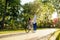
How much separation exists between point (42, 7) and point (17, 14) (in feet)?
56.9

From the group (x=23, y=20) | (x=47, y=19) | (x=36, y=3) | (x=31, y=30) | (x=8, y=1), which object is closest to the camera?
(x=31, y=30)

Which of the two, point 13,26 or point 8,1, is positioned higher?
point 8,1

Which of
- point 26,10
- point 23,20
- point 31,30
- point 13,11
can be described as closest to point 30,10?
point 26,10

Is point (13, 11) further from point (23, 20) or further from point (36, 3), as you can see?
point (36, 3)

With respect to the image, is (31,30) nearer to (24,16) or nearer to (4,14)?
(4,14)

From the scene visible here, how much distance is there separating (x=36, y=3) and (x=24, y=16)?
12238 mm

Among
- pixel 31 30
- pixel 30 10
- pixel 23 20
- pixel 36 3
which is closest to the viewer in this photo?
pixel 31 30

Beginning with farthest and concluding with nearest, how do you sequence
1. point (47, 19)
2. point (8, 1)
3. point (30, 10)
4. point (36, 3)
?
point (47, 19) < point (36, 3) < point (30, 10) < point (8, 1)

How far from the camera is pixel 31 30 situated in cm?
2972

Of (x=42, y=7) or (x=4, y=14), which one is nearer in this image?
(x=4, y=14)

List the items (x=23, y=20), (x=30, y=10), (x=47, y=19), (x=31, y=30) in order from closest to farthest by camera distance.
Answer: (x=31, y=30)
(x=23, y=20)
(x=30, y=10)
(x=47, y=19)

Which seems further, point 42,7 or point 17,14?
point 42,7

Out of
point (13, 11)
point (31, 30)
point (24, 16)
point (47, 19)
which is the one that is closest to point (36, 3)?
point (47, 19)

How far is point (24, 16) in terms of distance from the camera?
53844 millimetres
